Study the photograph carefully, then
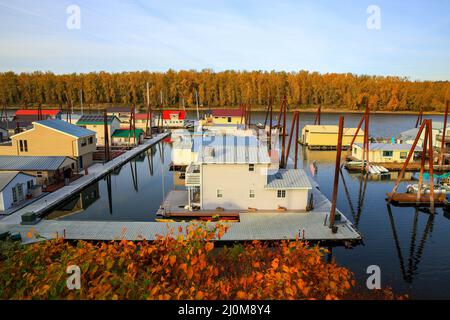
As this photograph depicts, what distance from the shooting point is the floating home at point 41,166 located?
32.3 metres

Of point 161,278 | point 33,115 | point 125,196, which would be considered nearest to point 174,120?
point 33,115

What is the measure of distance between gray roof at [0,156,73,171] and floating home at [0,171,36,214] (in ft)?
11.0

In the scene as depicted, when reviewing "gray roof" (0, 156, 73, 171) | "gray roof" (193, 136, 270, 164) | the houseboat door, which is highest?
"gray roof" (193, 136, 270, 164)

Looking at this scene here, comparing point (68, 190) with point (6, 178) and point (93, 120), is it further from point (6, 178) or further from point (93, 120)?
point (93, 120)

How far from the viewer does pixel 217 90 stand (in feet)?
518

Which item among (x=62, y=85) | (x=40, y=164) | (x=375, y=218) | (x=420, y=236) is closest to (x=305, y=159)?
(x=375, y=218)

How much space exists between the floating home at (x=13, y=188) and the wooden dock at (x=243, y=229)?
3.60m

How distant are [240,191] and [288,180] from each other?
3.92 meters

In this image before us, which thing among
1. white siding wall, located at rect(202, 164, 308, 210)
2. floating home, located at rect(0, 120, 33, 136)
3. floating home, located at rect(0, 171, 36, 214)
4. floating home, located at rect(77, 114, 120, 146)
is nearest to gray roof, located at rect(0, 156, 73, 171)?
floating home, located at rect(0, 171, 36, 214)

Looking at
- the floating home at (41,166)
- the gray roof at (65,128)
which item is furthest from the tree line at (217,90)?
the floating home at (41,166)

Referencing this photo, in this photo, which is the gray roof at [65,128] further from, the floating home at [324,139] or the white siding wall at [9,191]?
the floating home at [324,139]

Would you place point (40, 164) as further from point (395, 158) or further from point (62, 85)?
point (62, 85)

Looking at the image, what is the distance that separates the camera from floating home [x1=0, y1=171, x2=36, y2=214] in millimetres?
25391

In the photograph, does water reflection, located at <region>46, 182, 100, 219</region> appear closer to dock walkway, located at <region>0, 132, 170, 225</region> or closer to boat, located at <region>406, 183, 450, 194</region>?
dock walkway, located at <region>0, 132, 170, 225</region>
